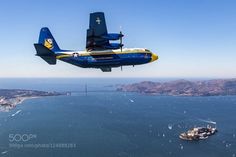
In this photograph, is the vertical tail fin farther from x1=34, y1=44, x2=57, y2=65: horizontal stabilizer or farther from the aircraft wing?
the aircraft wing

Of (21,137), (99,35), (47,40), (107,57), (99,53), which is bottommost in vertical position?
(21,137)

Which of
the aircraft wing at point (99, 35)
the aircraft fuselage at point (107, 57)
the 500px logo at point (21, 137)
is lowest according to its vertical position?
the 500px logo at point (21, 137)

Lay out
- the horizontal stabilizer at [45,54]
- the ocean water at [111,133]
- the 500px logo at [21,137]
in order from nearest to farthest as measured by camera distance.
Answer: the horizontal stabilizer at [45,54], the ocean water at [111,133], the 500px logo at [21,137]

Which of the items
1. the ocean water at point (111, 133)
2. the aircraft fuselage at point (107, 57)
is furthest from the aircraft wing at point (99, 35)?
the ocean water at point (111, 133)

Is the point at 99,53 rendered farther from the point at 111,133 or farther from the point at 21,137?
the point at 21,137

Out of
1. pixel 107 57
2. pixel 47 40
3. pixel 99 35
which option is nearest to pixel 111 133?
pixel 47 40

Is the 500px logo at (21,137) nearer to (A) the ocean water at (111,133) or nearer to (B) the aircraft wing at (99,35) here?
(A) the ocean water at (111,133)

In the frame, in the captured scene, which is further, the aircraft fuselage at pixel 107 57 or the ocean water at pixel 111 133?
the ocean water at pixel 111 133
